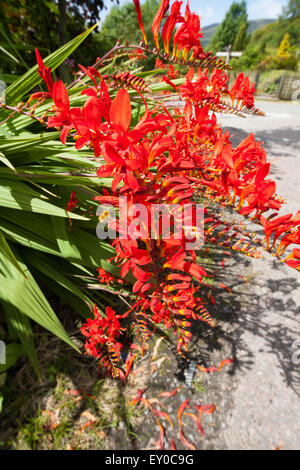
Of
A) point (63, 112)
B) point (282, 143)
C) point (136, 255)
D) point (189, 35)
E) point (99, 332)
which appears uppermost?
point (189, 35)

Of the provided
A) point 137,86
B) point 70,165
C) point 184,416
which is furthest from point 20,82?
point 184,416

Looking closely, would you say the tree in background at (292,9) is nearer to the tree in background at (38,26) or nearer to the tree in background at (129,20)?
the tree in background at (129,20)

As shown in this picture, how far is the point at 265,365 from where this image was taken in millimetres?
1241

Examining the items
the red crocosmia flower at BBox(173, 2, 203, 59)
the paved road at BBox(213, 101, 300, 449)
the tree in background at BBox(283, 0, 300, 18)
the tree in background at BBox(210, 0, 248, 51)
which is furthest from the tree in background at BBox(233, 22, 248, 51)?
the red crocosmia flower at BBox(173, 2, 203, 59)

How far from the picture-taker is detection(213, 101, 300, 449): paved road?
1.04 meters

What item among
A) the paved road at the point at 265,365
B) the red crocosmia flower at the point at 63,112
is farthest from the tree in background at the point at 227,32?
the red crocosmia flower at the point at 63,112

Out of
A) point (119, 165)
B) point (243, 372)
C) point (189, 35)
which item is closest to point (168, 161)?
point (119, 165)

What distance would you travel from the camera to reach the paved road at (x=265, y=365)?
104 cm

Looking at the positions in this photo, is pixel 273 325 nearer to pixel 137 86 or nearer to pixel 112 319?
pixel 112 319

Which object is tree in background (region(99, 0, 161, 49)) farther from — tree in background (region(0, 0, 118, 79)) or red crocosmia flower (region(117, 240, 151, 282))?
red crocosmia flower (region(117, 240, 151, 282))

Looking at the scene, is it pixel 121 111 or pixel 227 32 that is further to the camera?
pixel 227 32

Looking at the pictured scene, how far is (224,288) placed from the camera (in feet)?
5.20

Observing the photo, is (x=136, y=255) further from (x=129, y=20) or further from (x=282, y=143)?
(x=129, y=20)

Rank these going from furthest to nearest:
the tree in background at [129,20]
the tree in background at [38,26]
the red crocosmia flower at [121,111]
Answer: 1. the tree in background at [129,20]
2. the tree in background at [38,26]
3. the red crocosmia flower at [121,111]
